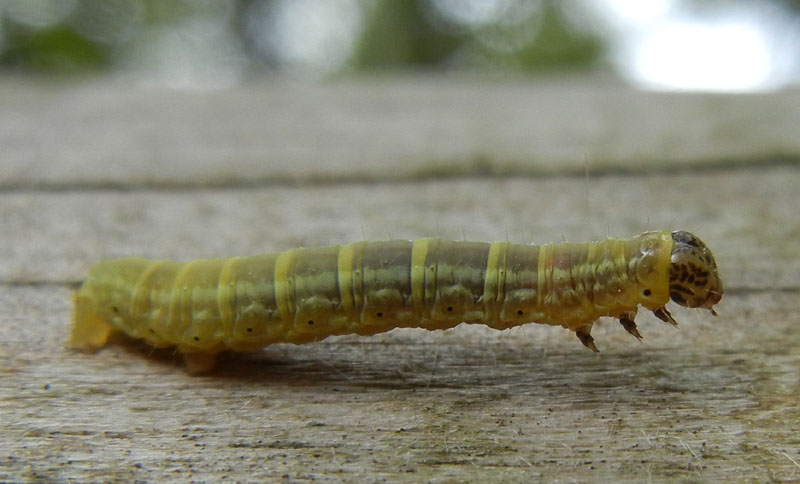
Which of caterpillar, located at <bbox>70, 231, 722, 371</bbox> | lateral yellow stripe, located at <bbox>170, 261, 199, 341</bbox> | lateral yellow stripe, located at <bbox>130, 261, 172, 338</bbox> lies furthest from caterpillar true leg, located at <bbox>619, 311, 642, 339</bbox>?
lateral yellow stripe, located at <bbox>130, 261, 172, 338</bbox>

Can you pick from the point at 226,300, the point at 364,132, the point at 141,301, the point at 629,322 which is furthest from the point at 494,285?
the point at 364,132

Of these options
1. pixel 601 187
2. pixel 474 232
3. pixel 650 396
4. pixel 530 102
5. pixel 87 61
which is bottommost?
pixel 650 396

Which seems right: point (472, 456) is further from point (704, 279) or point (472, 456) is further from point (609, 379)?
point (704, 279)

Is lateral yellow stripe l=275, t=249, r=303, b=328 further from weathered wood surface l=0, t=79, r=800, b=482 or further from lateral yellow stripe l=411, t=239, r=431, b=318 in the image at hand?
lateral yellow stripe l=411, t=239, r=431, b=318

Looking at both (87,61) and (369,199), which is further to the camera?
(87,61)

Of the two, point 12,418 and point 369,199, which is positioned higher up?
point 369,199

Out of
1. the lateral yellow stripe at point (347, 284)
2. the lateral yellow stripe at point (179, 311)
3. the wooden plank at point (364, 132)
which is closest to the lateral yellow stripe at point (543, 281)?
the lateral yellow stripe at point (347, 284)

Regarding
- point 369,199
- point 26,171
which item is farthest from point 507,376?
point 26,171

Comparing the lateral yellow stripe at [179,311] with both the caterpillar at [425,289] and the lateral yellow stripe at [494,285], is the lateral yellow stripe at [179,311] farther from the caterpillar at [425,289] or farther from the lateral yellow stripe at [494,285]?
the lateral yellow stripe at [494,285]
